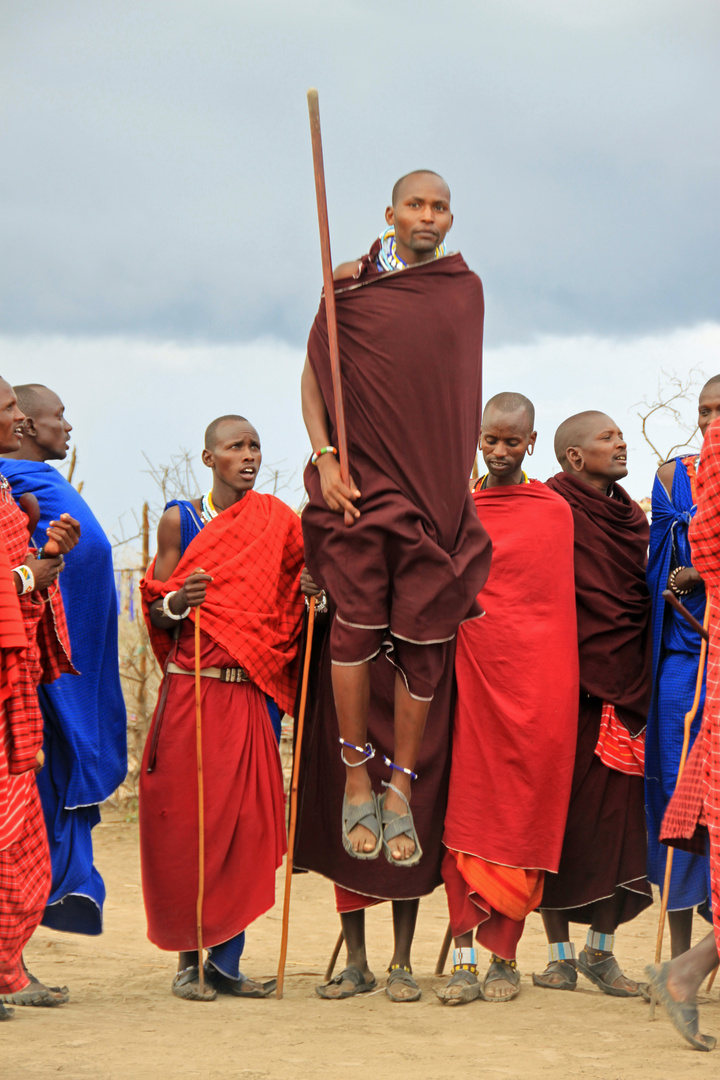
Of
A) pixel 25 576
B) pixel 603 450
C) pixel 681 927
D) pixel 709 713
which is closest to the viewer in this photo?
pixel 709 713

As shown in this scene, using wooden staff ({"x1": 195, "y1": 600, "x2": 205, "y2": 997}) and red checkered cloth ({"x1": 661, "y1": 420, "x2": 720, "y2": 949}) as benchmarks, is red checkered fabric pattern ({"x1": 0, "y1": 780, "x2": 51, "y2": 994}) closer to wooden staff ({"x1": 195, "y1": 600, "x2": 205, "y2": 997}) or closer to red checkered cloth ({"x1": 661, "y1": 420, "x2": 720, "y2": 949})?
wooden staff ({"x1": 195, "y1": 600, "x2": 205, "y2": 997})

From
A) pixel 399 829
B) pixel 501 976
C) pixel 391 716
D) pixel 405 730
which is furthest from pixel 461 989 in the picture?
pixel 405 730

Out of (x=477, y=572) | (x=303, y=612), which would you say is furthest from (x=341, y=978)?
(x=477, y=572)

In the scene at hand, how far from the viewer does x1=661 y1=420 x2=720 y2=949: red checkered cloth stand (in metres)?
4.36

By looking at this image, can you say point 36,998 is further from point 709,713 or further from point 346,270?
point 346,270

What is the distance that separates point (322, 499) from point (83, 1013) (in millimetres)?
2797

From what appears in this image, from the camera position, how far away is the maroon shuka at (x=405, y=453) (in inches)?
171

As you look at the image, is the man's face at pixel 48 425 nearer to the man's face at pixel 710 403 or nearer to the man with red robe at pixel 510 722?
the man with red robe at pixel 510 722

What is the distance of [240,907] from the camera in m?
5.87

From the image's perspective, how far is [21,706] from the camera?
466cm

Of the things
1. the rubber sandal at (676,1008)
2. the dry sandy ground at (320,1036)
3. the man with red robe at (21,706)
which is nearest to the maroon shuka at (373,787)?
the dry sandy ground at (320,1036)

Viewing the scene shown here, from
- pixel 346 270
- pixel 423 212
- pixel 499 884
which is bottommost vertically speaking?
pixel 499 884

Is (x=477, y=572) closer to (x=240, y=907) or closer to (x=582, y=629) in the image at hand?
(x=582, y=629)

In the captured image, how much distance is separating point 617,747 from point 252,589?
2.11 m
